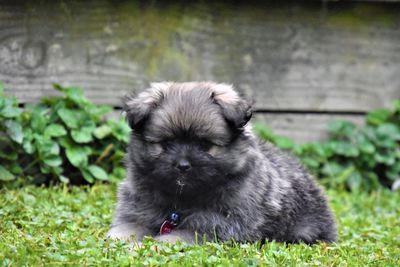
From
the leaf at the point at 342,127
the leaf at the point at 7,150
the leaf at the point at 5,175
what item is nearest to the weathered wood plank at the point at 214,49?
the leaf at the point at 342,127

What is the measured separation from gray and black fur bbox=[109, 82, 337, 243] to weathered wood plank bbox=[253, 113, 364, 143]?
266cm

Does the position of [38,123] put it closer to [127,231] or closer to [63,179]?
[63,179]

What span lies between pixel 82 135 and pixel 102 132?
21 cm

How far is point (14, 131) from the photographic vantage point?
590 centimetres

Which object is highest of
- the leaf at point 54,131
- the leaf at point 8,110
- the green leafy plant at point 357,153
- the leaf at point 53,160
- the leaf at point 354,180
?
the leaf at point 8,110

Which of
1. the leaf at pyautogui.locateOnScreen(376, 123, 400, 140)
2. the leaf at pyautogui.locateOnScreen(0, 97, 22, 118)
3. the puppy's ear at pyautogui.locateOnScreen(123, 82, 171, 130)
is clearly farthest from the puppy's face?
the leaf at pyautogui.locateOnScreen(376, 123, 400, 140)

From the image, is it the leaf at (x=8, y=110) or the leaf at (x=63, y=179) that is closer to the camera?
the leaf at (x=8, y=110)

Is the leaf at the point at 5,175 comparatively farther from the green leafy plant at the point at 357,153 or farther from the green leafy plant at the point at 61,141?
the green leafy plant at the point at 357,153

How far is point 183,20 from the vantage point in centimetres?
712

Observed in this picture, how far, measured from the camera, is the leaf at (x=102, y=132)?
6.52m

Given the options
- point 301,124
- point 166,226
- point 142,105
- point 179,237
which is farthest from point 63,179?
point 301,124

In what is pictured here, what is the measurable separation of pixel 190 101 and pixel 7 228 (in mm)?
1372

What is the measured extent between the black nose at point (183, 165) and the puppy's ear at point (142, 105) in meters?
0.41

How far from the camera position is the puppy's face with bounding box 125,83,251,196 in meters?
4.33
